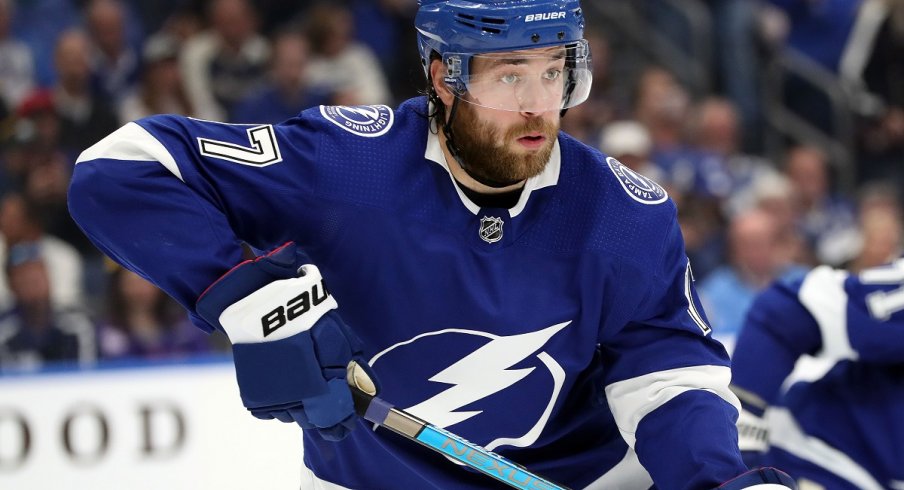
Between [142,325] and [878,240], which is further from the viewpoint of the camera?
[878,240]

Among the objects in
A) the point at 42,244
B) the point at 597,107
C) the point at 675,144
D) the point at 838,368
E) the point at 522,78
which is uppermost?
the point at 522,78

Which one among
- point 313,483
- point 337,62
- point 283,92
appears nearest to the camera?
point 313,483

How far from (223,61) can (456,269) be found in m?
4.04

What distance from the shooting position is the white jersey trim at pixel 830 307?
3.16m

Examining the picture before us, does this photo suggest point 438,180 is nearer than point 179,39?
Yes

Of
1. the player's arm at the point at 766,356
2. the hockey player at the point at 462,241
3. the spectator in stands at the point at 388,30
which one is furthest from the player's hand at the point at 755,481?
the spectator in stands at the point at 388,30

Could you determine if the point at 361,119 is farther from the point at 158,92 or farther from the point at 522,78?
the point at 158,92

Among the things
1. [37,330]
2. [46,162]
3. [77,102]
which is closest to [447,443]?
[37,330]

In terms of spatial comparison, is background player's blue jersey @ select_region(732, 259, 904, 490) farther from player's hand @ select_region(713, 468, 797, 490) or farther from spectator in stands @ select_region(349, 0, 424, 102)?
spectator in stands @ select_region(349, 0, 424, 102)

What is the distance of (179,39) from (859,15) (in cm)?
392

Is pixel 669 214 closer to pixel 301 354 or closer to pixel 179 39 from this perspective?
pixel 301 354

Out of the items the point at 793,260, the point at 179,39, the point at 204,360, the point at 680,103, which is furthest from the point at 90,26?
the point at 793,260

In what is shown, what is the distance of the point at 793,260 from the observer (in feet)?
20.1

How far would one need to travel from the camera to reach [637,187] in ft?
7.88
